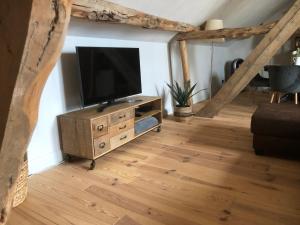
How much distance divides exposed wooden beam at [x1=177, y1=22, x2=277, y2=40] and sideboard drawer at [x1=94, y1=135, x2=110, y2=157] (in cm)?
250

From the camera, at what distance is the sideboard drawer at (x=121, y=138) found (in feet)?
8.48

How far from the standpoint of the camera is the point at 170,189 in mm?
2020

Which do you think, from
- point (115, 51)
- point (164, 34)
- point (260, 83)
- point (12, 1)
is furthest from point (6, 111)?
point (260, 83)

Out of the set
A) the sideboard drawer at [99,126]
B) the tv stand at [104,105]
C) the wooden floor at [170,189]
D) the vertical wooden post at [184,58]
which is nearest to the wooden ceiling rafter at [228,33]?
the vertical wooden post at [184,58]

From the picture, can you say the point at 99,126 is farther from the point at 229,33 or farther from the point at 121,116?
the point at 229,33

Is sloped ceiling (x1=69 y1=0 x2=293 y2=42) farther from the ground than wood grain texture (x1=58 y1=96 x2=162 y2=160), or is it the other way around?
sloped ceiling (x1=69 y1=0 x2=293 y2=42)

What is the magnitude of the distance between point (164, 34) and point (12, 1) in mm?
3429

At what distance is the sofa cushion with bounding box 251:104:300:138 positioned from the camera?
2.38 metres

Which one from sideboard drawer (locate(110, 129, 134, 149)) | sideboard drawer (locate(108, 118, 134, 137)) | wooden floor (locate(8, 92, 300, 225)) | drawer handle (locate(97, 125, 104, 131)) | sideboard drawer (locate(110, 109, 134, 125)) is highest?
sideboard drawer (locate(110, 109, 134, 125))

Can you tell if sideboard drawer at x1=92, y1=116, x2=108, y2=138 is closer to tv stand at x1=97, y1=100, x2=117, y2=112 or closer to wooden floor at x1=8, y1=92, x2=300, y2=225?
tv stand at x1=97, y1=100, x2=117, y2=112

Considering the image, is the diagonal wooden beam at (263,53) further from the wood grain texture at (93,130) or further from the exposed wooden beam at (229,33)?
the wood grain texture at (93,130)

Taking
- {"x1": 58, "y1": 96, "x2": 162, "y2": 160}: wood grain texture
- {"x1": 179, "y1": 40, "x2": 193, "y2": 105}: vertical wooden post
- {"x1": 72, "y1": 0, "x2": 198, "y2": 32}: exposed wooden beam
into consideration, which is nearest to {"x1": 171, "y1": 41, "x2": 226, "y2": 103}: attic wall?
{"x1": 179, "y1": 40, "x2": 193, "y2": 105}: vertical wooden post

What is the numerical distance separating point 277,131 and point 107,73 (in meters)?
1.85

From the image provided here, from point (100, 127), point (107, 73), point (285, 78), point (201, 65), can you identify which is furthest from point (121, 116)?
point (201, 65)
